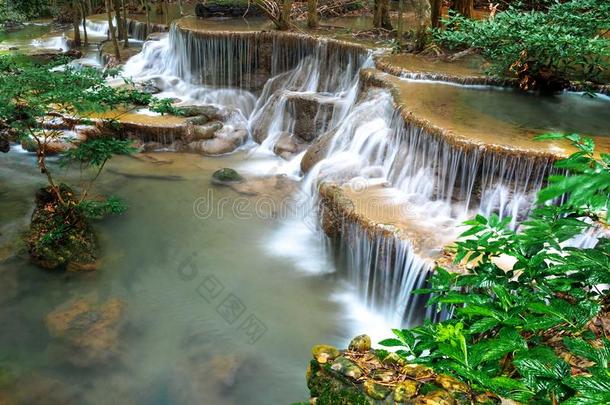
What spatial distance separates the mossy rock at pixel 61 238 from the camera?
673 cm

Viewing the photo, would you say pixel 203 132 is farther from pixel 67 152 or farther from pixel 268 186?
pixel 67 152

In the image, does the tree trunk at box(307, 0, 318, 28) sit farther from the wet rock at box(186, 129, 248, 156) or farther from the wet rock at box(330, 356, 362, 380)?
the wet rock at box(330, 356, 362, 380)

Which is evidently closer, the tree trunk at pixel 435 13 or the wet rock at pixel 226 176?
the wet rock at pixel 226 176

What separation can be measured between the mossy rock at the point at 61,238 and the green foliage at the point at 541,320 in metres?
5.79

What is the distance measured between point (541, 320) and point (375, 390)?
0.89 metres

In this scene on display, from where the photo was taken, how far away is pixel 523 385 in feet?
5.96

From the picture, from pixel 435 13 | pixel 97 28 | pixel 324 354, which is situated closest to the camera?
pixel 324 354

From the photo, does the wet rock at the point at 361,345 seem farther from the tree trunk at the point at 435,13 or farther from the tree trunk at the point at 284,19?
the tree trunk at the point at 284,19

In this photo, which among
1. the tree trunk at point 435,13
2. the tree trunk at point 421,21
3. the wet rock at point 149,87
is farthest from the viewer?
the wet rock at point 149,87

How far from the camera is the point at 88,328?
579 cm

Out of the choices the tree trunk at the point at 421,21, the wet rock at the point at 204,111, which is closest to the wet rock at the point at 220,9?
the wet rock at the point at 204,111

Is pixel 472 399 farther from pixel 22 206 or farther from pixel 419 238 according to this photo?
pixel 22 206

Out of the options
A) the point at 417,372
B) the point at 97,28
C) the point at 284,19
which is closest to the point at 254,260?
the point at 417,372

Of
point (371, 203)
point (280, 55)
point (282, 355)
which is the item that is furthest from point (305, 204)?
point (280, 55)
